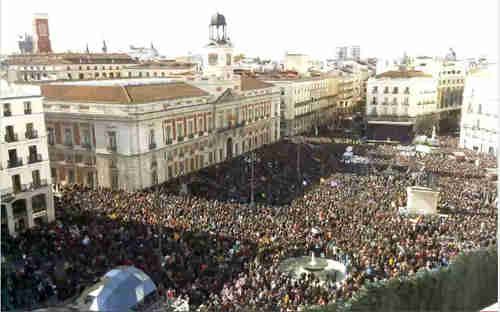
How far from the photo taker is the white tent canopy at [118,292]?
17.1 m

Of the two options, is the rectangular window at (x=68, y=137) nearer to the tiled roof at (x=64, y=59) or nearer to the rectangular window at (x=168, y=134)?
the rectangular window at (x=168, y=134)

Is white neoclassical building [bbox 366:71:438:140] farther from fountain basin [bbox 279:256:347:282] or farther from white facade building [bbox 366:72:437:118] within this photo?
fountain basin [bbox 279:256:347:282]

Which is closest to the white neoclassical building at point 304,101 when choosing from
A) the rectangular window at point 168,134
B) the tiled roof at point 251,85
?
the tiled roof at point 251,85

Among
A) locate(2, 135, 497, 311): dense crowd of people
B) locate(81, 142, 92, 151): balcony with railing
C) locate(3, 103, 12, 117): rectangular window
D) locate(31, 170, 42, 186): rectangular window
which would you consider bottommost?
locate(2, 135, 497, 311): dense crowd of people

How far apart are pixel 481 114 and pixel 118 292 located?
179ft

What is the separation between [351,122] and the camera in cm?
8938

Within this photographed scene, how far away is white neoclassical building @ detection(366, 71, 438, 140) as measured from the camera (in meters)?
76.1

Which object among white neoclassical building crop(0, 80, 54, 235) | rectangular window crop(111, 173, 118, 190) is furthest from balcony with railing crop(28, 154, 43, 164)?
rectangular window crop(111, 173, 118, 190)

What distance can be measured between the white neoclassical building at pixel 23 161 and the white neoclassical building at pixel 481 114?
47.7 meters

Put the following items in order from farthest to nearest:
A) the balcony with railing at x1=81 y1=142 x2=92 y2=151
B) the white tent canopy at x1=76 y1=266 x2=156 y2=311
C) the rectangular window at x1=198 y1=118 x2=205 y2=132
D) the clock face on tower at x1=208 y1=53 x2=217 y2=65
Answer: the clock face on tower at x1=208 y1=53 x2=217 y2=65 < the rectangular window at x1=198 y1=118 x2=205 y2=132 < the balcony with railing at x1=81 y1=142 x2=92 y2=151 < the white tent canopy at x1=76 y1=266 x2=156 y2=311

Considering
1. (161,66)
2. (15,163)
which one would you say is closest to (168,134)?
(15,163)

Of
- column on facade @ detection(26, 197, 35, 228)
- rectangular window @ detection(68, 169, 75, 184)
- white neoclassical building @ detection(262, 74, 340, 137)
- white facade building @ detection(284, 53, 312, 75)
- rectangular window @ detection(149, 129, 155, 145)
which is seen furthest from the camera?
white facade building @ detection(284, 53, 312, 75)

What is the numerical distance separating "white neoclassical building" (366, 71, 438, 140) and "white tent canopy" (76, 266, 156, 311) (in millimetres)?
61221

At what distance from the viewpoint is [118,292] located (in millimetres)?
17422
